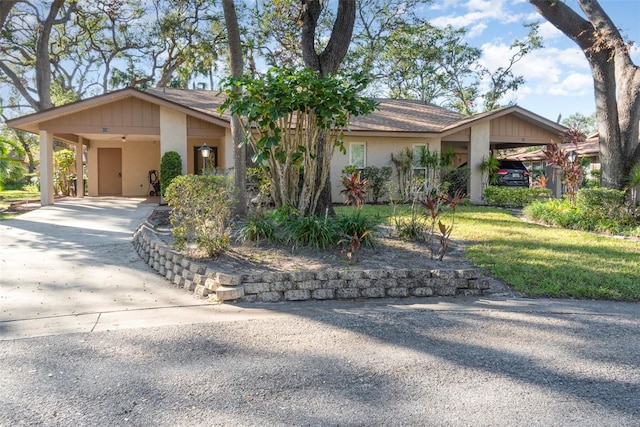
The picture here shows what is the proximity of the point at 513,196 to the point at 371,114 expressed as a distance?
5.98 m

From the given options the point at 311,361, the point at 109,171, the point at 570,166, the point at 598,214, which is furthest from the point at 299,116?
the point at 109,171

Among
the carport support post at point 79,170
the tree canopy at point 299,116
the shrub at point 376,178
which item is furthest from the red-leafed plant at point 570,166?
the carport support post at point 79,170

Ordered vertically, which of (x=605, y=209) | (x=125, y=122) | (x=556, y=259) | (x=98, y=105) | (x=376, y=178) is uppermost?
(x=98, y=105)

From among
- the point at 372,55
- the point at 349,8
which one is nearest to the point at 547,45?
the point at 372,55

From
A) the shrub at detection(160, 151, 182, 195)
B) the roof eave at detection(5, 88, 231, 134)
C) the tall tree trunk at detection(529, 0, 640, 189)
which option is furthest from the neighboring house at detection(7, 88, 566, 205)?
the tall tree trunk at detection(529, 0, 640, 189)

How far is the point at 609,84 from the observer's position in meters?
12.4

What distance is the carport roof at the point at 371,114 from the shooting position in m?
14.7

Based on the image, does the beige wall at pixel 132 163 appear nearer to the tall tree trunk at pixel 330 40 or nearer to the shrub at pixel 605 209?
the tall tree trunk at pixel 330 40

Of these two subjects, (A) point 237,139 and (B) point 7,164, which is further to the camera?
(B) point 7,164

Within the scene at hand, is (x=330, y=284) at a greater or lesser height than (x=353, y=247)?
lesser

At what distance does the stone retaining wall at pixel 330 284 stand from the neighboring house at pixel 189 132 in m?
9.90

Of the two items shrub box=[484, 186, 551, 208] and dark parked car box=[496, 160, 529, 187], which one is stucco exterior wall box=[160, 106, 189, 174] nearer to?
shrub box=[484, 186, 551, 208]

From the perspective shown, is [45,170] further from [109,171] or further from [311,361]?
[311,361]

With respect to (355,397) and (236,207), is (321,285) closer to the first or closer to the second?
(355,397)
